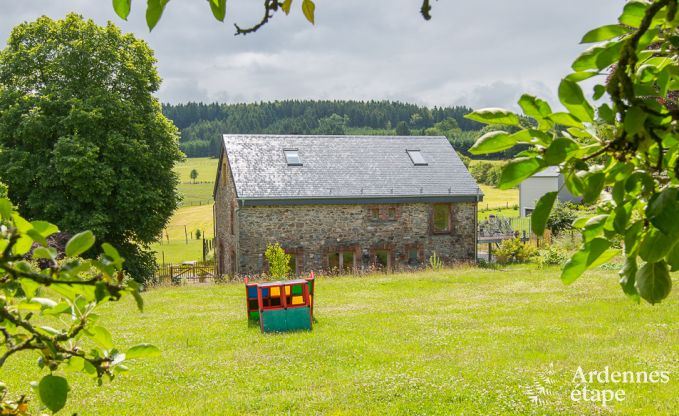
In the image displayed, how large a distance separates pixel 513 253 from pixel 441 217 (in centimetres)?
315

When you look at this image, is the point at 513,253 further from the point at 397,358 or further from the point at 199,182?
the point at 199,182

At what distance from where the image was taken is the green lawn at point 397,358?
7031mm

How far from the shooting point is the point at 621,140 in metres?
0.88

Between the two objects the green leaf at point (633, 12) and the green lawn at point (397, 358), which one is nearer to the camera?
the green leaf at point (633, 12)

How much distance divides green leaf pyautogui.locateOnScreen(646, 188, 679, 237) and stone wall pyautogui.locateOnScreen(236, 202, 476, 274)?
2135 centimetres

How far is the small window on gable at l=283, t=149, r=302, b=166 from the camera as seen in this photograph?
23734 millimetres

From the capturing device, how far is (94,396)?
7.61 m

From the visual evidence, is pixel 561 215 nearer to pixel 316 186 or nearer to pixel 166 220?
pixel 316 186

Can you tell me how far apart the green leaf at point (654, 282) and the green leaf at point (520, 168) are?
0.27m

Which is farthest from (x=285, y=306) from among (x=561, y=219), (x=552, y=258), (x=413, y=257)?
(x=561, y=219)

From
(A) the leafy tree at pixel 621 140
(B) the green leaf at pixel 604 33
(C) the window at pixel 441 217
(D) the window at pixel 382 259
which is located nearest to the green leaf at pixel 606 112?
(A) the leafy tree at pixel 621 140

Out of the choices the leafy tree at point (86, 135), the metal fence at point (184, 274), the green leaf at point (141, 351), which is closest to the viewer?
the green leaf at point (141, 351)

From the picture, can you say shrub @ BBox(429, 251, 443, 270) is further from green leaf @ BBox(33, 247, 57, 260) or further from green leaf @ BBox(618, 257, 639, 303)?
green leaf @ BBox(33, 247, 57, 260)

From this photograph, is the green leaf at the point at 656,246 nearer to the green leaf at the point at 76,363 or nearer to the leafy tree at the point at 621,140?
the leafy tree at the point at 621,140
